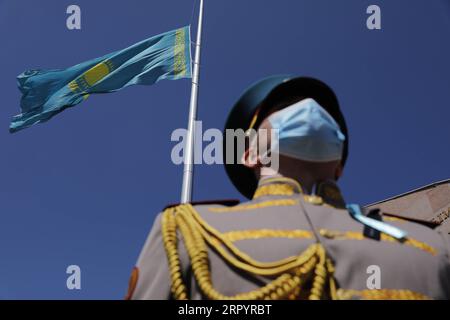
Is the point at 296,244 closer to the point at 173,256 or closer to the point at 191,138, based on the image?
the point at 173,256

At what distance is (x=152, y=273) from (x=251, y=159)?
754 mm

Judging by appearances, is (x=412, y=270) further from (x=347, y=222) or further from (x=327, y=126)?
(x=327, y=126)

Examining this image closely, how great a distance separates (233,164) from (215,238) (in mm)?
752

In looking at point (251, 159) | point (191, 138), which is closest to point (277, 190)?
point (251, 159)

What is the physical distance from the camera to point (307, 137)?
1.77m

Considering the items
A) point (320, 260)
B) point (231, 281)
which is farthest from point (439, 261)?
point (231, 281)

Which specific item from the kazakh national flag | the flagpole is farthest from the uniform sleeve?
the kazakh national flag

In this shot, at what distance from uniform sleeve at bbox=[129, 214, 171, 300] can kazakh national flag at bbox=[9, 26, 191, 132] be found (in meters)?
7.90

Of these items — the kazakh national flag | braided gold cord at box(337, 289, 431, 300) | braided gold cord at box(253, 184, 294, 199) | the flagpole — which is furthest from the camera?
the kazakh national flag

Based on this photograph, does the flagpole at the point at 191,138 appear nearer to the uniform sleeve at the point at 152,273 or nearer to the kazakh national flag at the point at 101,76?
the kazakh national flag at the point at 101,76

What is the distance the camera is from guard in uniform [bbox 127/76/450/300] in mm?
1400

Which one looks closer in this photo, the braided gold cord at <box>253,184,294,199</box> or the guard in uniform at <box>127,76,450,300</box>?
the guard in uniform at <box>127,76,450,300</box>

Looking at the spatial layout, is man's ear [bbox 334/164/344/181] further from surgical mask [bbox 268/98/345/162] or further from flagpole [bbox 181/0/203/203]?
flagpole [bbox 181/0/203/203]

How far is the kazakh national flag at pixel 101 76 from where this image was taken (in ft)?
30.5
